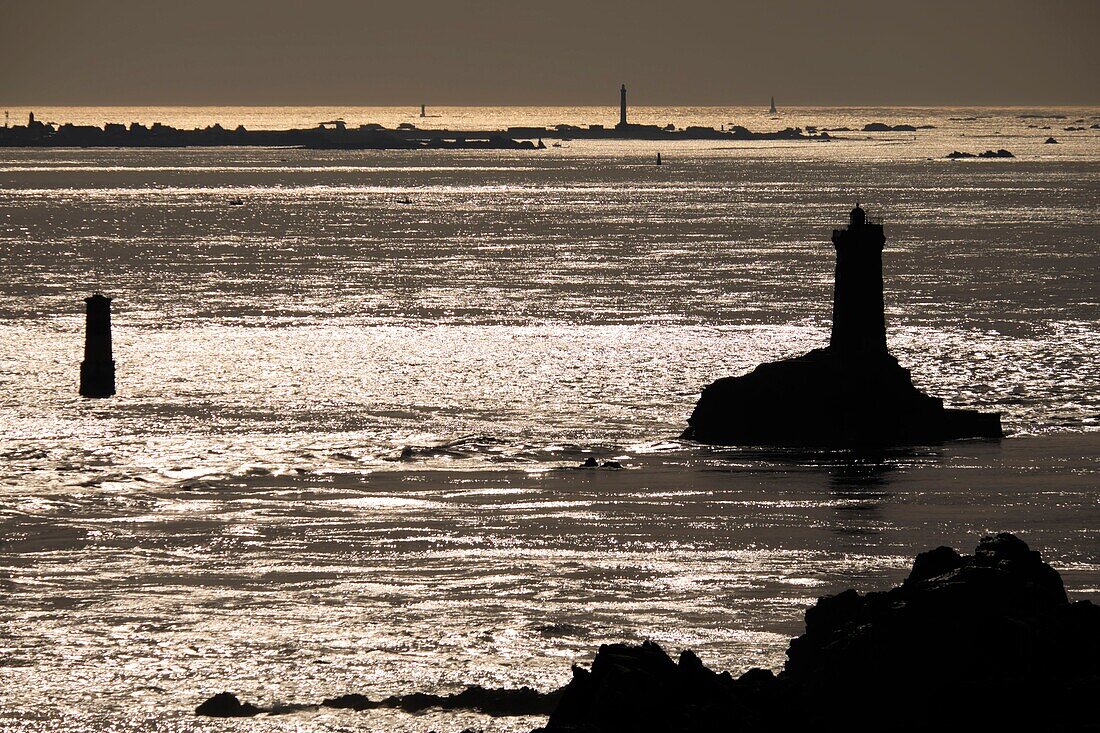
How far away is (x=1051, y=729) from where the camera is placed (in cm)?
2127

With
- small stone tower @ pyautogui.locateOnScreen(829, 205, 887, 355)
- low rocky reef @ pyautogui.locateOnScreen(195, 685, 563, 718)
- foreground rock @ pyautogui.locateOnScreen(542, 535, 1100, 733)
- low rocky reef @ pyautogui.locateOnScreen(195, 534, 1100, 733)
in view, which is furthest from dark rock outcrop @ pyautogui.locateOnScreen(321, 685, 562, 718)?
small stone tower @ pyautogui.locateOnScreen(829, 205, 887, 355)

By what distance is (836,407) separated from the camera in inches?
2109

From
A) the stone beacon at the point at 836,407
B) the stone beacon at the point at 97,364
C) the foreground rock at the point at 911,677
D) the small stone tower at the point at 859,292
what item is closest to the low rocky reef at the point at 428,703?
the foreground rock at the point at 911,677

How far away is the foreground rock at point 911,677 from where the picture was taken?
2152 cm

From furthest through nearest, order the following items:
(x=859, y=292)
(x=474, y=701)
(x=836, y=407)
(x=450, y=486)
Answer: (x=859, y=292) → (x=836, y=407) → (x=450, y=486) → (x=474, y=701)

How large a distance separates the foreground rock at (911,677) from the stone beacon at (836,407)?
29058mm

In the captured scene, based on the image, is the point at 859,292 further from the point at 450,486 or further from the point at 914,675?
the point at 914,675

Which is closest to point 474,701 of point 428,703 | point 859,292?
point 428,703

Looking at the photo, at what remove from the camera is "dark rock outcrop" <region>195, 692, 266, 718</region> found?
91.0 ft

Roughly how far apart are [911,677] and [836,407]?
31.1 meters

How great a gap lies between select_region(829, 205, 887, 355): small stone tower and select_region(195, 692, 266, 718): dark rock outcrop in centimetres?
2913

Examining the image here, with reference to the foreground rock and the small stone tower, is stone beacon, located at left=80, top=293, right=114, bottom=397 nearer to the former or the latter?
the small stone tower

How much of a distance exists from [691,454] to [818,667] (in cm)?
2719

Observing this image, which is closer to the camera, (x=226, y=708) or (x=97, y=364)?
(x=226, y=708)
